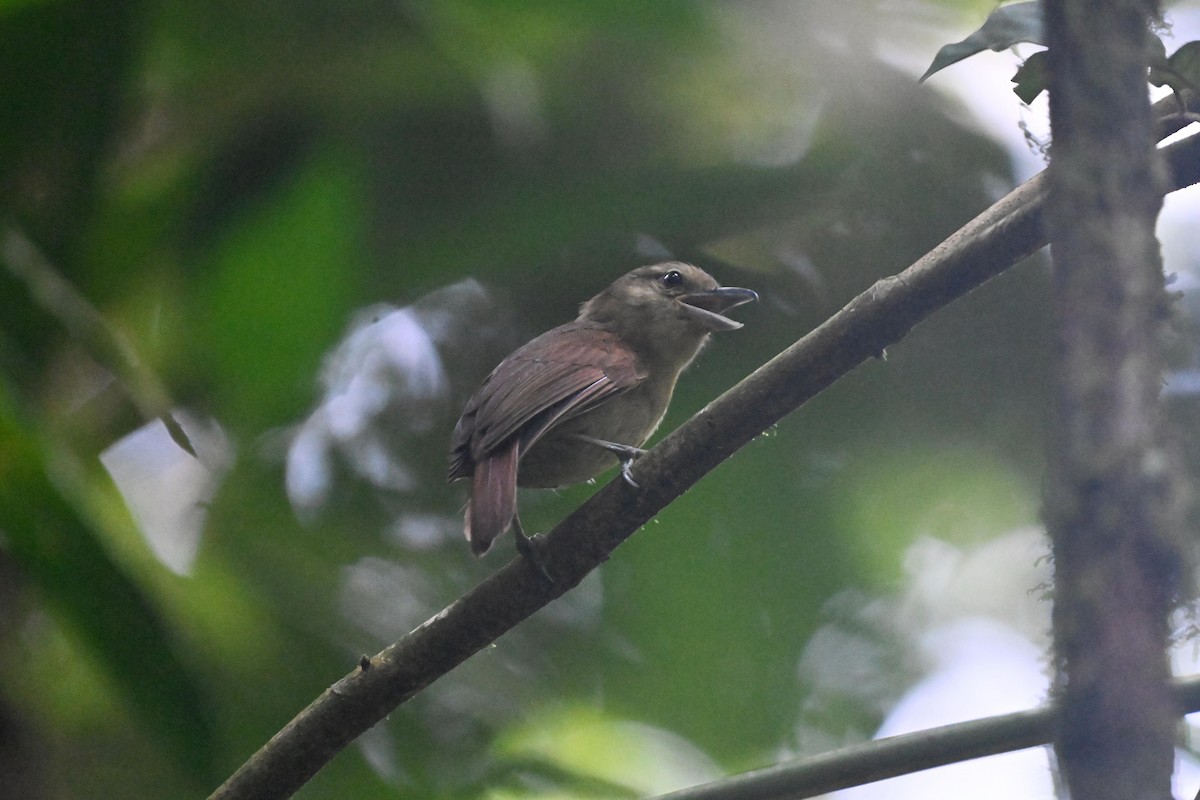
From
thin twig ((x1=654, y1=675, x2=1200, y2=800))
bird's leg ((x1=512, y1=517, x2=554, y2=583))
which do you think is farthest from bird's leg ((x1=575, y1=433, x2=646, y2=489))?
thin twig ((x1=654, y1=675, x2=1200, y2=800))

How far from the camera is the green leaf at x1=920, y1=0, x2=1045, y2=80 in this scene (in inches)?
44.9

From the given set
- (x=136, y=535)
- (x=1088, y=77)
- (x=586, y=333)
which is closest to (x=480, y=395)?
(x=586, y=333)

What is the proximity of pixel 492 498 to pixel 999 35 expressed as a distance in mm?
901

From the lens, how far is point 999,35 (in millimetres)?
1170

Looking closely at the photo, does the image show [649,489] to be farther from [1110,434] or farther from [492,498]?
[1110,434]

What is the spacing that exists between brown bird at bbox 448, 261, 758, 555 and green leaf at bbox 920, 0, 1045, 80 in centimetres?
79

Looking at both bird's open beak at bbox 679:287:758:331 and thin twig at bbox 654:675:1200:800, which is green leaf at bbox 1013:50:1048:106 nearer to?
thin twig at bbox 654:675:1200:800

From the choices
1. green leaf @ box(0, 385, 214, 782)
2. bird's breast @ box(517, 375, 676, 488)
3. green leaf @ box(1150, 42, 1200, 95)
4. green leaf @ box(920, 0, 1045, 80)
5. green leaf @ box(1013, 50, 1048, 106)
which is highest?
bird's breast @ box(517, 375, 676, 488)

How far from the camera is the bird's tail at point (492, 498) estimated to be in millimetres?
1591

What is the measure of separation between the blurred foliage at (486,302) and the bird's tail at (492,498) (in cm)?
27

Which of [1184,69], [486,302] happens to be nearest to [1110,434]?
[1184,69]

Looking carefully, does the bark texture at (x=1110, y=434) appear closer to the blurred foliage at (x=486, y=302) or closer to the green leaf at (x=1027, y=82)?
the green leaf at (x=1027, y=82)

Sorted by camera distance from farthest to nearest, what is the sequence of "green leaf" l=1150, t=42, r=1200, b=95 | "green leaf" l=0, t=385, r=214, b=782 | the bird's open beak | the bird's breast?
1. the bird's open beak
2. the bird's breast
3. "green leaf" l=0, t=385, r=214, b=782
4. "green leaf" l=1150, t=42, r=1200, b=95

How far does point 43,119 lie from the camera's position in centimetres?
172
